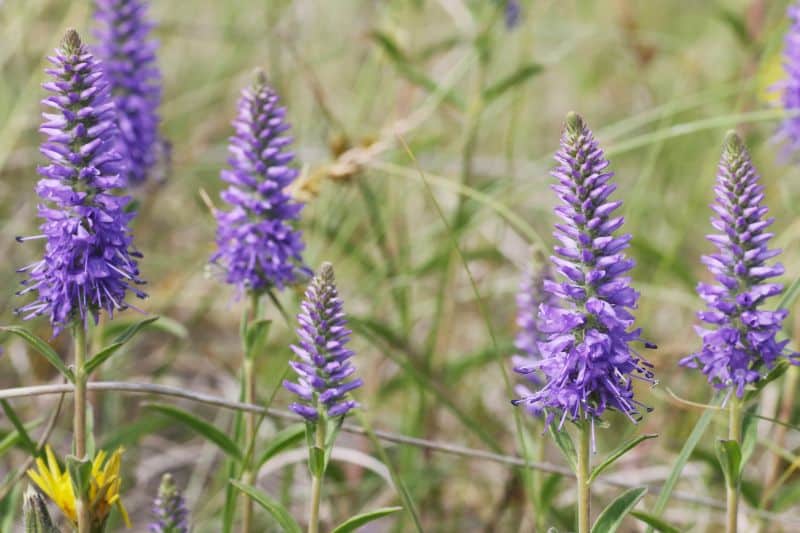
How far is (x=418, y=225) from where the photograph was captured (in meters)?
6.03

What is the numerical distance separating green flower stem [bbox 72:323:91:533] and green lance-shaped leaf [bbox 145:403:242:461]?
29cm

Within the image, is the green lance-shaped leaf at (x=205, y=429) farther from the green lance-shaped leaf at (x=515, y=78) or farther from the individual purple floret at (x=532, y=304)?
the green lance-shaped leaf at (x=515, y=78)

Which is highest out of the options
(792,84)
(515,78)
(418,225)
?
(515,78)

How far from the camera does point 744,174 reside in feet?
7.46

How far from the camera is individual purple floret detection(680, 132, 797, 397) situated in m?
2.27

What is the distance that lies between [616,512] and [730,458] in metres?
0.33

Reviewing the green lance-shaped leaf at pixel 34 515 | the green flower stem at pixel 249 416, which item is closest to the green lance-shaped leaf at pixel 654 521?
the green flower stem at pixel 249 416

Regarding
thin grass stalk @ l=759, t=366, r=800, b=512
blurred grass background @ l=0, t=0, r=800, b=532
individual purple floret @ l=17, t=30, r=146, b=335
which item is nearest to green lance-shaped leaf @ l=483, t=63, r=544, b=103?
blurred grass background @ l=0, t=0, r=800, b=532

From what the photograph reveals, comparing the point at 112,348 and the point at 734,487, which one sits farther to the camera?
the point at 734,487

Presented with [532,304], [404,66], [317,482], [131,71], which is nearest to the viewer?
[317,482]

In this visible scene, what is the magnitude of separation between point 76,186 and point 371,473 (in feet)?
7.95

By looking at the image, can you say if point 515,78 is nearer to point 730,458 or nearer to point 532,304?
point 532,304

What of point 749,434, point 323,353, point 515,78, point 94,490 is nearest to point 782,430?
point 749,434

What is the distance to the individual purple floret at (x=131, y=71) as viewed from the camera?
3754 mm
